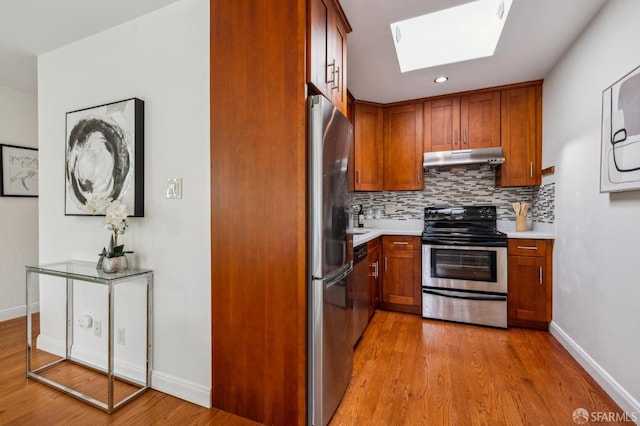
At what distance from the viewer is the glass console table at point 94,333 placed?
1.73 meters

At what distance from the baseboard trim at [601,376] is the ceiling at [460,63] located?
237 cm

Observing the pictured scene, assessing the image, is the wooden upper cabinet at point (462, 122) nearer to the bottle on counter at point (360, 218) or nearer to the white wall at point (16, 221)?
the bottle on counter at point (360, 218)

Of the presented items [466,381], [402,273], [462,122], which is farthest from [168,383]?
[462,122]

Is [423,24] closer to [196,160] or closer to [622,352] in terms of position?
[196,160]

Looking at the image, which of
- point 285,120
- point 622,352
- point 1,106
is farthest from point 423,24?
point 1,106

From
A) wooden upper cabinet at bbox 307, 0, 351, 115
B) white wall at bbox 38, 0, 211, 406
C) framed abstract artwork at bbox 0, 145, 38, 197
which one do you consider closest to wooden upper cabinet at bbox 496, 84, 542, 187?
wooden upper cabinet at bbox 307, 0, 351, 115

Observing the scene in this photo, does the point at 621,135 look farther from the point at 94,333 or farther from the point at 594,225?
the point at 94,333

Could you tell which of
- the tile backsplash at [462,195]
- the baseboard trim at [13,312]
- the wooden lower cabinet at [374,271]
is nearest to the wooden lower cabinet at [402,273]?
the wooden lower cabinet at [374,271]

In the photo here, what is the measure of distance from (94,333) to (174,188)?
1.32 meters

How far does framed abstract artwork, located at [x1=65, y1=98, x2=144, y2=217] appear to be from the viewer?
6.00ft

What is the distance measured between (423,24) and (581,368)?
10.00 feet

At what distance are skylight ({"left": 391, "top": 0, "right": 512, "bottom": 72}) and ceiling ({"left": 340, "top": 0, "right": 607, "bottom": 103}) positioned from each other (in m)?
0.07

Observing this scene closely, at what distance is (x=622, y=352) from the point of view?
1641 mm

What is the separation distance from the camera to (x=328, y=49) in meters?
1.65
